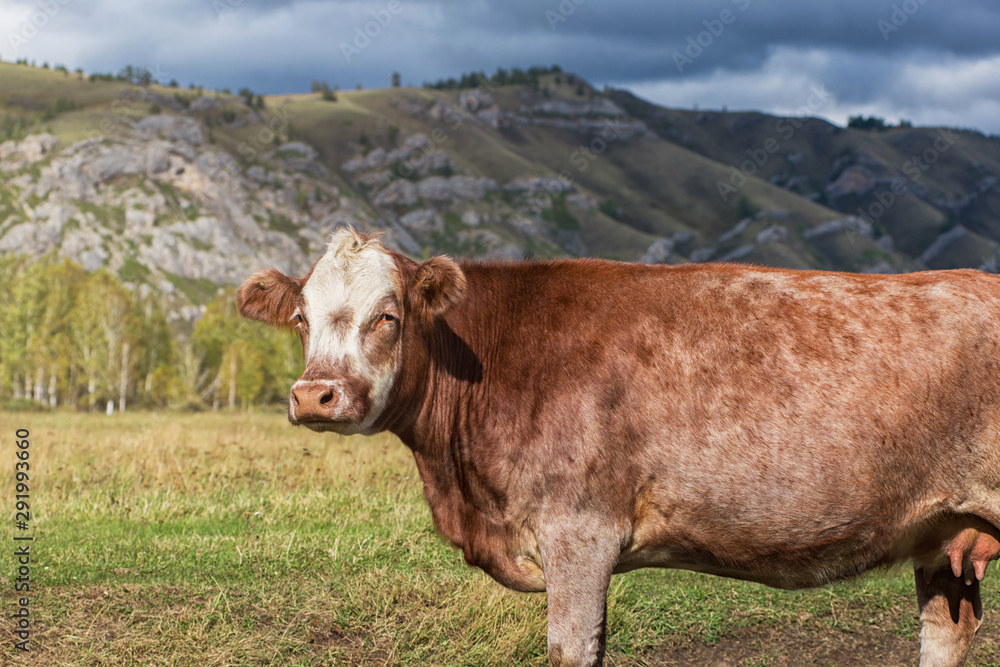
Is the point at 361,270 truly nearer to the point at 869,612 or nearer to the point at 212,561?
the point at 212,561

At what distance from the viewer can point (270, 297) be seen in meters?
5.79

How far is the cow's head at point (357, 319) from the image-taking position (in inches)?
188

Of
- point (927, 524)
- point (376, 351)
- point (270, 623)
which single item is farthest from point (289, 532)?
point (927, 524)

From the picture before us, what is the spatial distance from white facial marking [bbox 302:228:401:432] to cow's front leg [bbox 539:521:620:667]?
150cm

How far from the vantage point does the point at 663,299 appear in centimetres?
538

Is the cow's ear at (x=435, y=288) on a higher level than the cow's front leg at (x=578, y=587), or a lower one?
higher

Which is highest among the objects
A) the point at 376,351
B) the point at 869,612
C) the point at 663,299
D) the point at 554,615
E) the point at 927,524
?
the point at 663,299

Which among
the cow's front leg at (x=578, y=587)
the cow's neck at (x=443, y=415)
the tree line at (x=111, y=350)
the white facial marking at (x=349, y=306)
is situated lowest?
the tree line at (x=111, y=350)

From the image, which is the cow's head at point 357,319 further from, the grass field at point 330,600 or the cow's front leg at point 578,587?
the grass field at point 330,600

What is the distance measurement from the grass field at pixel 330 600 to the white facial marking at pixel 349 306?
8.95 ft

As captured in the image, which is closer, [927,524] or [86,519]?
[927,524]

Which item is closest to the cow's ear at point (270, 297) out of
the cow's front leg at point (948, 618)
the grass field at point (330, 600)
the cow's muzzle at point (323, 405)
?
the cow's muzzle at point (323, 405)

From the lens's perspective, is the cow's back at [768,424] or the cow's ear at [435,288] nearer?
→ the cow's back at [768,424]

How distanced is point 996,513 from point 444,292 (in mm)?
3820
